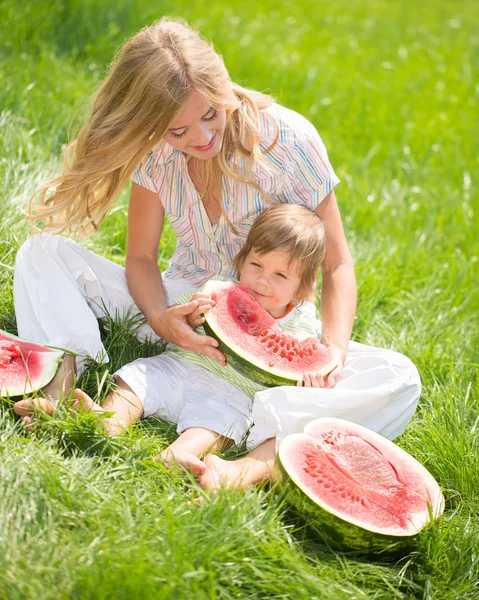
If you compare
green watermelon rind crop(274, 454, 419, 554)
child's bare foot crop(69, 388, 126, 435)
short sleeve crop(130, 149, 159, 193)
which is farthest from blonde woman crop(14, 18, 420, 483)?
green watermelon rind crop(274, 454, 419, 554)

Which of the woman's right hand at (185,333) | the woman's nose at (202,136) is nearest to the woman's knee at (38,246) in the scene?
the woman's right hand at (185,333)

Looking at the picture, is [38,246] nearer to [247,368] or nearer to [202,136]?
[202,136]

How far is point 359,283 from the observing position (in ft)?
14.9

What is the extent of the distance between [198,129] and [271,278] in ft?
2.30

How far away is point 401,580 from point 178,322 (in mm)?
1322

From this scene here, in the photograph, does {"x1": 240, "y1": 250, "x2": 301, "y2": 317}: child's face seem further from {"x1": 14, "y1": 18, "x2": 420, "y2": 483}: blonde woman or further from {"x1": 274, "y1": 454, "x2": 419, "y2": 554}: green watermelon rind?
{"x1": 274, "y1": 454, "x2": 419, "y2": 554}: green watermelon rind

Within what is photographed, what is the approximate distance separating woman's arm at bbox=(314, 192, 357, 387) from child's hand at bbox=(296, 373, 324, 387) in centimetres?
31

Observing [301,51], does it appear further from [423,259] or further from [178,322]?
[178,322]

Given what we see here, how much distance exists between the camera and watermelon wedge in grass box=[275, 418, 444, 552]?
2578 mm

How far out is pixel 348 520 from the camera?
254 cm

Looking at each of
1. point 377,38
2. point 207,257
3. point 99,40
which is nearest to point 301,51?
point 377,38

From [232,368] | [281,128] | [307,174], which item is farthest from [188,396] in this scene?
[281,128]

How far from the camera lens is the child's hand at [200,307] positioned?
10.1 feet

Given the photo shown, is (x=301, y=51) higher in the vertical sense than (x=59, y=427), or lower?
higher
